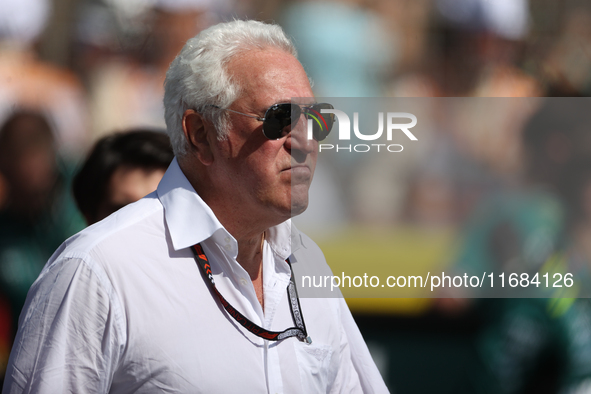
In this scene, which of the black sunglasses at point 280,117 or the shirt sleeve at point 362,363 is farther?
the shirt sleeve at point 362,363

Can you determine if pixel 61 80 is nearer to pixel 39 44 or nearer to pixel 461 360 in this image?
pixel 39 44

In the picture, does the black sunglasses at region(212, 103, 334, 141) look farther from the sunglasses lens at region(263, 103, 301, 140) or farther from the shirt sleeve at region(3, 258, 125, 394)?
the shirt sleeve at region(3, 258, 125, 394)

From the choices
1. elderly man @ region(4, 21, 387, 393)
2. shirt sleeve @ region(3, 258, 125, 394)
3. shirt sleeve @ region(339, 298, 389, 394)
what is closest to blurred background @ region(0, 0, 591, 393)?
shirt sleeve @ region(339, 298, 389, 394)

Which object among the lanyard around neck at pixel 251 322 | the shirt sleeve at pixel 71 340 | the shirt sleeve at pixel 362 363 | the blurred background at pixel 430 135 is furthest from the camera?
the blurred background at pixel 430 135

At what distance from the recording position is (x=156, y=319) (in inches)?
48.6

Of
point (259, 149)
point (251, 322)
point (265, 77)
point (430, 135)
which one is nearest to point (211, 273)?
point (251, 322)

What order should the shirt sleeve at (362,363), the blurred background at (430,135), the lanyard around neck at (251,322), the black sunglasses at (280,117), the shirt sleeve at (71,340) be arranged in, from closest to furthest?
the shirt sleeve at (71,340) → the lanyard around neck at (251,322) → the black sunglasses at (280,117) → the shirt sleeve at (362,363) → the blurred background at (430,135)

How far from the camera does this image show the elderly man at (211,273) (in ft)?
3.90

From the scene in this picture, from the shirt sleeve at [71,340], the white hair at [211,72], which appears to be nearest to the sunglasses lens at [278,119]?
the white hair at [211,72]

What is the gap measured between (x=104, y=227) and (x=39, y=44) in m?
2.19

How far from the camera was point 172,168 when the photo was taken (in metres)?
1.54

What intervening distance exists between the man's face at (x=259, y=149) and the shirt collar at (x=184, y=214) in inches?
3.5

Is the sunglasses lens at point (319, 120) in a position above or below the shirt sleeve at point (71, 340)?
above

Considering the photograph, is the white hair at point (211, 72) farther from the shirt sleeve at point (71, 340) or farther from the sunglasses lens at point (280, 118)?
the shirt sleeve at point (71, 340)
